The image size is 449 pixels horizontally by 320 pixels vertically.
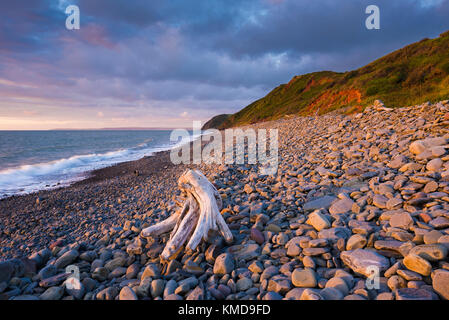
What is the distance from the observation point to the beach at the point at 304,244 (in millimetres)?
2881

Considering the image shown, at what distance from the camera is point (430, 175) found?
463 centimetres

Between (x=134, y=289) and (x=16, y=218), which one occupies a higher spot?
(x=134, y=289)

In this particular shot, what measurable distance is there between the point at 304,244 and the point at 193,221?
7.07ft

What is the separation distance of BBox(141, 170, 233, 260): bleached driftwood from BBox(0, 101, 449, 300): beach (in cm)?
19

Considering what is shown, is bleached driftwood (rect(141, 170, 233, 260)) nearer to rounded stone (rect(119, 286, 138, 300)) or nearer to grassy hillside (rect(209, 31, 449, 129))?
rounded stone (rect(119, 286, 138, 300))

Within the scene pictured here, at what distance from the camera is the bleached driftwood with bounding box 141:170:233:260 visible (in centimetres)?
414

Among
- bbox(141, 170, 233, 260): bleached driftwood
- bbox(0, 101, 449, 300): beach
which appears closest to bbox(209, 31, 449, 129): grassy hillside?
bbox(0, 101, 449, 300): beach

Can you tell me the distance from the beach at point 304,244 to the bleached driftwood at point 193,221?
0.62 feet

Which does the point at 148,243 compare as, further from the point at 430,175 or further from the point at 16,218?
the point at 16,218

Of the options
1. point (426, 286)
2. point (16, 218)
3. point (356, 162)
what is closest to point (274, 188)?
point (356, 162)
